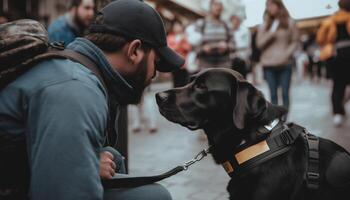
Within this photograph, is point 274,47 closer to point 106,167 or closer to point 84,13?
point 84,13

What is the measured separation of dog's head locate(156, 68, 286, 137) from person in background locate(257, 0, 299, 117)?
4327 millimetres

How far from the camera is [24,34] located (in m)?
2.05

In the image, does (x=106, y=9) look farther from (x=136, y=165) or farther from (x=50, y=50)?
(x=136, y=165)

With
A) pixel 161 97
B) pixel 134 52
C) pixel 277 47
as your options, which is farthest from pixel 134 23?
pixel 277 47

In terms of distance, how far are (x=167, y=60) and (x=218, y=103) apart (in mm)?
544

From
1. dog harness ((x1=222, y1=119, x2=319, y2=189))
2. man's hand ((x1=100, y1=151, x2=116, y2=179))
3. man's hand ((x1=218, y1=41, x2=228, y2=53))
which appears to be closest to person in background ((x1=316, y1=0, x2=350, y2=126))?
man's hand ((x1=218, y1=41, x2=228, y2=53))

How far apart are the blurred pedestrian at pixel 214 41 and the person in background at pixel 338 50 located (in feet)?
5.30

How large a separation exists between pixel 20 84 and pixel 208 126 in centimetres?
132

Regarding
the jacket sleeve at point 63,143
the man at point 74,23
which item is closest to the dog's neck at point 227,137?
the jacket sleeve at point 63,143

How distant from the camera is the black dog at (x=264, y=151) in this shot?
2.69m

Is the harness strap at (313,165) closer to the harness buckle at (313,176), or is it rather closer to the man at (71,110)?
the harness buckle at (313,176)

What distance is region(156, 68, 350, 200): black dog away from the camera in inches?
106

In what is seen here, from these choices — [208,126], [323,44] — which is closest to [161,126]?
[323,44]

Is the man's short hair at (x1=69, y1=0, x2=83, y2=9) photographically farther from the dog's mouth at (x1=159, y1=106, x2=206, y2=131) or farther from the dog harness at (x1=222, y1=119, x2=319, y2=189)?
the dog harness at (x1=222, y1=119, x2=319, y2=189)
